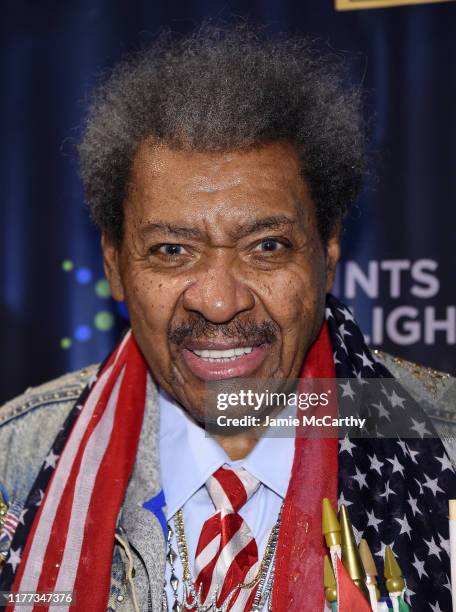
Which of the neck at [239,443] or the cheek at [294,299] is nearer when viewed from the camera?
the cheek at [294,299]

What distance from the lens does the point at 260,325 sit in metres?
1.35

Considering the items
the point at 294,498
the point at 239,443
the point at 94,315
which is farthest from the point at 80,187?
the point at 294,498

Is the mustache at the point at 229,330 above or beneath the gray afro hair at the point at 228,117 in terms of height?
beneath

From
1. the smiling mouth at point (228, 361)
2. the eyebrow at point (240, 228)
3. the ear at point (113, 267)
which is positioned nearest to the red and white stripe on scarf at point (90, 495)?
the ear at point (113, 267)

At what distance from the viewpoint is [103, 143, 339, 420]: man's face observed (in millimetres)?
1328

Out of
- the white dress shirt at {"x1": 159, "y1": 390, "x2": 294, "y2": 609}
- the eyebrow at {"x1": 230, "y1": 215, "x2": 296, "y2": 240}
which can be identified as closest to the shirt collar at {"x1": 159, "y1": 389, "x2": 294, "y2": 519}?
the white dress shirt at {"x1": 159, "y1": 390, "x2": 294, "y2": 609}

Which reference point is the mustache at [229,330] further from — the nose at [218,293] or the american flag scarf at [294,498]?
the american flag scarf at [294,498]

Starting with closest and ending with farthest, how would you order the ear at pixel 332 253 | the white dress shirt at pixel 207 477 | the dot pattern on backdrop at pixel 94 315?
1. the white dress shirt at pixel 207 477
2. the ear at pixel 332 253
3. the dot pattern on backdrop at pixel 94 315

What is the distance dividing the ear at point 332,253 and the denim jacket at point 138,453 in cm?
25

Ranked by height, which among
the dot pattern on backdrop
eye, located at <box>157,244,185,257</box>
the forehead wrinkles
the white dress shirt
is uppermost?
the dot pattern on backdrop

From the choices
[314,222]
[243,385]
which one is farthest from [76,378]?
[314,222]

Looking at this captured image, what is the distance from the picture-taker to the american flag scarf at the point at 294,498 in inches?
52.1

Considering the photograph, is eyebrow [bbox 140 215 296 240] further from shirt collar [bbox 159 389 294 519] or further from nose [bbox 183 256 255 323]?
shirt collar [bbox 159 389 294 519]

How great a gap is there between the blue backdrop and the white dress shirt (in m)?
0.72
